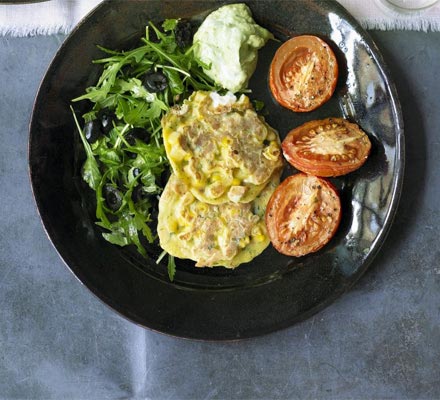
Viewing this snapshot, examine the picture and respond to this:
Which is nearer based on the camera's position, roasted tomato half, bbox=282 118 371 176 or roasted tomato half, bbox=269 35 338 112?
roasted tomato half, bbox=282 118 371 176

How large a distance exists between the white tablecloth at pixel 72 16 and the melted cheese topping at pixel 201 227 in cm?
126

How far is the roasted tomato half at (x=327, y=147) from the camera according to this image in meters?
3.41

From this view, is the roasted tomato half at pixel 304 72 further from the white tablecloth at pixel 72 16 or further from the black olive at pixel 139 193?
the black olive at pixel 139 193

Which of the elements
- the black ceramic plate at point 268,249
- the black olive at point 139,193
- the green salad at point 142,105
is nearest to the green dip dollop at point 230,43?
the green salad at point 142,105

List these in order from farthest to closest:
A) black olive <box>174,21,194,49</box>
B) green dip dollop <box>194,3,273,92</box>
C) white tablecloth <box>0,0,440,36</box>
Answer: white tablecloth <box>0,0,440,36</box> < black olive <box>174,21,194,49</box> < green dip dollop <box>194,3,273,92</box>

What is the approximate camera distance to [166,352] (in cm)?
380

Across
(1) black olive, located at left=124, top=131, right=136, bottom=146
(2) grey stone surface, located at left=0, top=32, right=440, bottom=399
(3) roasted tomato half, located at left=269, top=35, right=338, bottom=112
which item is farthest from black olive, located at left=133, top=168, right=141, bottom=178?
(3) roasted tomato half, located at left=269, top=35, right=338, bottom=112

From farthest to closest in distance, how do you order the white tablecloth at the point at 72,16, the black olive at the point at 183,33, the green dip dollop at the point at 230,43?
the white tablecloth at the point at 72,16
the black olive at the point at 183,33
the green dip dollop at the point at 230,43

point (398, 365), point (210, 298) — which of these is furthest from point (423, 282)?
point (210, 298)

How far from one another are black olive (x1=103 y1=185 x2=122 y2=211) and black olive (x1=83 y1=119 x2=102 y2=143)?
301 millimetres

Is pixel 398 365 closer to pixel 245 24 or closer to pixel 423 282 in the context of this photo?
pixel 423 282

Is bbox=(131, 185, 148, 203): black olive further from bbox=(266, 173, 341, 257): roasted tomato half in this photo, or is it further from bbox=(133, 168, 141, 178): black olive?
bbox=(266, 173, 341, 257): roasted tomato half

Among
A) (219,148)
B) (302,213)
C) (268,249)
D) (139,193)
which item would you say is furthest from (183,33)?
(268,249)

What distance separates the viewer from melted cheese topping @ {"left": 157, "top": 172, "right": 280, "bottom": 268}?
348 centimetres
